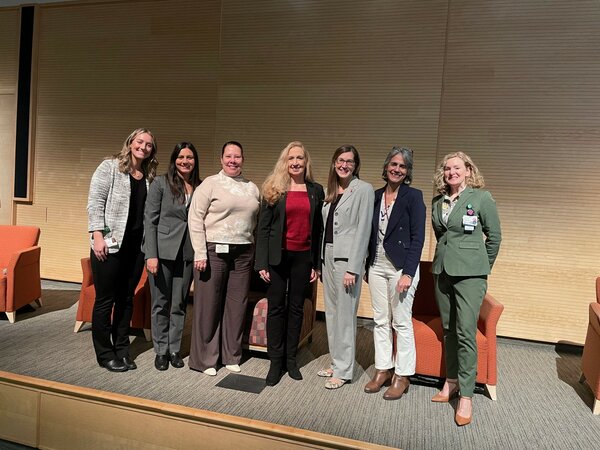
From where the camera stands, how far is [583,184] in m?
4.04

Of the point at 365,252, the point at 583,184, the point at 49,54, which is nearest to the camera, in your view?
the point at 365,252

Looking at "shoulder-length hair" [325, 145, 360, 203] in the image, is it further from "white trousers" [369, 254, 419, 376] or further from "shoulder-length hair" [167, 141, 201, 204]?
"shoulder-length hair" [167, 141, 201, 204]

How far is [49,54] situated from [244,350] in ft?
14.4

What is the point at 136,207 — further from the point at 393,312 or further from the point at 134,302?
the point at 393,312

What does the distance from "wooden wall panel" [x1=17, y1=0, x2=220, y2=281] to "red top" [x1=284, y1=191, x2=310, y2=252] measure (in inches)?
89.4

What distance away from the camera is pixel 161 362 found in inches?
123

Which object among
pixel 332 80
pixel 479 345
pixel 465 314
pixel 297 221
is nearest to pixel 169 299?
pixel 297 221

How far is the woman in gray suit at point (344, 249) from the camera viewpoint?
2770mm

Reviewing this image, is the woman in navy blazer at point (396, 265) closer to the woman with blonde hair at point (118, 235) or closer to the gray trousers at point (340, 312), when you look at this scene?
the gray trousers at point (340, 312)

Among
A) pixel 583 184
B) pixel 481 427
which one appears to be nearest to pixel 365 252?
pixel 481 427

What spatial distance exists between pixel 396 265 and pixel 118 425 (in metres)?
1.77

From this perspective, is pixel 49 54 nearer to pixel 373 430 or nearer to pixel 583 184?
pixel 373 430

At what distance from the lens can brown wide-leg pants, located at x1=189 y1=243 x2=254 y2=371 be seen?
304 cm

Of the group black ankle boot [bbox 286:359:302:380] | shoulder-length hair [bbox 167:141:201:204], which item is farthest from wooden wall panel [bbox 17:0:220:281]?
black ankle boot [bbox 286:359:302:380]
